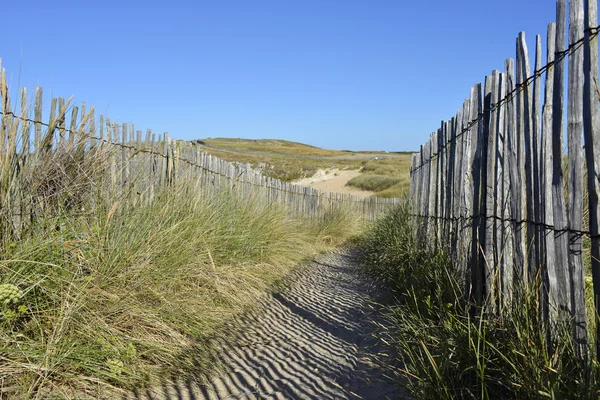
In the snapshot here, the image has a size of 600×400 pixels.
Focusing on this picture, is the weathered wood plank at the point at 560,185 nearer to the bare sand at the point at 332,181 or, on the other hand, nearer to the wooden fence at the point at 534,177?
the wooden fence at the point at 534,177

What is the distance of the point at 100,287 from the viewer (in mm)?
3465

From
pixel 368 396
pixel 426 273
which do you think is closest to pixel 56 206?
pixel 368 396

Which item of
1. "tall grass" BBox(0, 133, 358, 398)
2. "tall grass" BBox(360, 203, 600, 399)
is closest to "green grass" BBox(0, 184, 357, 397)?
"tall grass" BBox(0, 133, 358, 398)

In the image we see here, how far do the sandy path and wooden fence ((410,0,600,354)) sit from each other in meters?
0.98

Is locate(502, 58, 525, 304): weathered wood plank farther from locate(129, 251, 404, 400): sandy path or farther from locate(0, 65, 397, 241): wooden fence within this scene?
locate(0, 65, 397, 241): wooden fence

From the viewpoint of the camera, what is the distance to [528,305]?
2.65 metres

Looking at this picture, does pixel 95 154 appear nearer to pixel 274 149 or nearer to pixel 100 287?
pixel 100 287

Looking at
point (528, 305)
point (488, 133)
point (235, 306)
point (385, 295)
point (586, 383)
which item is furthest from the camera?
point (385, 295)

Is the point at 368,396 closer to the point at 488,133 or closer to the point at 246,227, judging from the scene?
the point at 488,133

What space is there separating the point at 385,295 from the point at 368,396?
2.76 m

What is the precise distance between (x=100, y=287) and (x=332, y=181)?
3370 centimetres

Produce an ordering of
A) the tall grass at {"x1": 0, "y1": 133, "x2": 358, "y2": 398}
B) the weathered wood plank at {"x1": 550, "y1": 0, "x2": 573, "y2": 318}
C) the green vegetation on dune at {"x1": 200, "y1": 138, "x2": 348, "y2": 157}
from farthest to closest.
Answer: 1. the green vegetation on dune at {"x1": 200, "y1": 138, "x2": 348, "y2": 157}
2. the tall grass at {"x1": 0, "y1": 133, "x2": 358, "y2": 398}
3. the weathered wood plank at {"x1": 550, "y1": 0, "x2": 573, "y2": 318}

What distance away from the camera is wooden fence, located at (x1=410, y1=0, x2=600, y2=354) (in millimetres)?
2332

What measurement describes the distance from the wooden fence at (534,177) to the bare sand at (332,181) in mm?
26470
